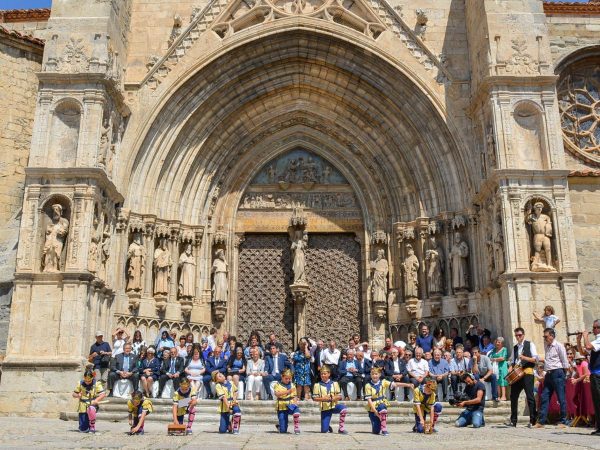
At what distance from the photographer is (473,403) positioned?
375 inches

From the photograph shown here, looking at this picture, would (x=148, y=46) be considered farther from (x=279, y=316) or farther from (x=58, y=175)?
(x=279, y=316)

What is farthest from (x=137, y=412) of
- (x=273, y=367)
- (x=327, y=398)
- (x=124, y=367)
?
(x=273, y=367)

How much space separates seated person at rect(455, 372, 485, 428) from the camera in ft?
31.0

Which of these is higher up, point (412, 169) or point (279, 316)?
point (412, 169)

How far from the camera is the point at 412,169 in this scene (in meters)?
15.6

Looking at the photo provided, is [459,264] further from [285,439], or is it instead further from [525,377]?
[285,439]

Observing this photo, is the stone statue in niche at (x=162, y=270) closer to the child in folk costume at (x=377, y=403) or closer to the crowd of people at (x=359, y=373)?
the crowd of people at (x=359, y=373)

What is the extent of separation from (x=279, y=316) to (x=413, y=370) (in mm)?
5179

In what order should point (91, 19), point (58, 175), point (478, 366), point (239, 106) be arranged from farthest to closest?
1. point (239, 106)
2. point (91, 19)
3. point (58, 175)
4. point (478, 366)

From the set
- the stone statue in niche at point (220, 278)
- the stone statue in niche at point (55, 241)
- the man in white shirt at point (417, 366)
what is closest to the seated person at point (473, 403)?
the man in white shirt at point (417, 366)

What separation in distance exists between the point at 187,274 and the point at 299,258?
2781 mm

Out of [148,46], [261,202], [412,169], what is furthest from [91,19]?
[412,169]

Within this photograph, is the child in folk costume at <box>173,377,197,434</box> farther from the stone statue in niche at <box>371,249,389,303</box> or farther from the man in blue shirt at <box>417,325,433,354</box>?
the stone statue in niche at <box>371,249,389,303</box>

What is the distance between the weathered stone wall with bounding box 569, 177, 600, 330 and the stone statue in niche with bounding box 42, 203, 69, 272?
10.7 m
